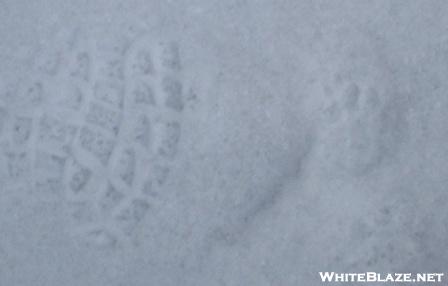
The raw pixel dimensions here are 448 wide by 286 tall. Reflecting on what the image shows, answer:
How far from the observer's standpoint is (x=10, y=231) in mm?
1041

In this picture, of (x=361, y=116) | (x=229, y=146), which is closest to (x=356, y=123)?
(x=361, y=116)

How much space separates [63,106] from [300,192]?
0.44 metres

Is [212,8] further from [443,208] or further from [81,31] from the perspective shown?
[443,208]

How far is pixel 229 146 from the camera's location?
1.00 m

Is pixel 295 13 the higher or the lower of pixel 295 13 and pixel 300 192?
the higher

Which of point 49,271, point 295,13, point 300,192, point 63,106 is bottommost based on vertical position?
point 49,271

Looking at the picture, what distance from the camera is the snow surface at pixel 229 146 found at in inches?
38.0

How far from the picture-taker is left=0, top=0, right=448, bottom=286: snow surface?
3.17 feet

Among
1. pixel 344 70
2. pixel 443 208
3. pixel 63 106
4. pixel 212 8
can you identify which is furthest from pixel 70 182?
pixel 443 208

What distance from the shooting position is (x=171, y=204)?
100 cm

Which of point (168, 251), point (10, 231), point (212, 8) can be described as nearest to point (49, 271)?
point (10, 231)

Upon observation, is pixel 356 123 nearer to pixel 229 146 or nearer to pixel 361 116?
pixel 361 116

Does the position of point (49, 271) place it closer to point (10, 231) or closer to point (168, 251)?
point (10, 231)

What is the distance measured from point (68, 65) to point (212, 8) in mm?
275
